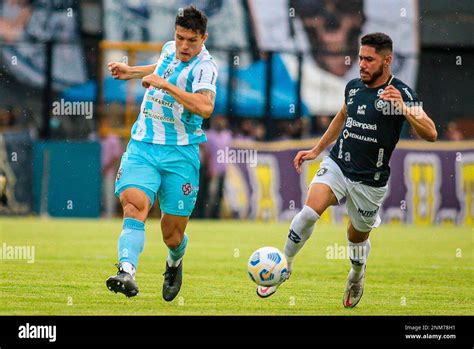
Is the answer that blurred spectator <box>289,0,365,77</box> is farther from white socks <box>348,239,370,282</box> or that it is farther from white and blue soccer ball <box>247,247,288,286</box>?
white and blue soccer ball <box>247,247,288,286</box>

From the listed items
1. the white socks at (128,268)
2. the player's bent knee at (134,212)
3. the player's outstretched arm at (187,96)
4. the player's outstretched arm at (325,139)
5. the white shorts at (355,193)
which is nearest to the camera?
the white socks at (128,268)

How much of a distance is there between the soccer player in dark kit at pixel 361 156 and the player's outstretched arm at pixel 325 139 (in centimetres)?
1

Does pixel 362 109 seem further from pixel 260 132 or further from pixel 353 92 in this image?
pixel 260 132

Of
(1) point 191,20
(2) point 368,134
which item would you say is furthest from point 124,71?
(2) point 368,134

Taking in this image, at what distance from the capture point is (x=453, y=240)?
1977 cm

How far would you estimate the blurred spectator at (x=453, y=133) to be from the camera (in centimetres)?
2425

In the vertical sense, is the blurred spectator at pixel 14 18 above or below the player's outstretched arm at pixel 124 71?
above

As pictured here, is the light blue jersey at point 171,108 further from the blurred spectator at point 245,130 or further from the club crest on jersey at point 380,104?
the blurred spectator at point 245,130

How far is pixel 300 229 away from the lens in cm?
1030

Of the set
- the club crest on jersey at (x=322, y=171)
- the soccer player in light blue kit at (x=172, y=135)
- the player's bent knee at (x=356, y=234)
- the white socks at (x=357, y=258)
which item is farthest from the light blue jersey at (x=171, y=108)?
the white socks at (x=357, y=258)

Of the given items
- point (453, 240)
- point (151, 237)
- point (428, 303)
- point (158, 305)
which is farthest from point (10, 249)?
point (453, 240)

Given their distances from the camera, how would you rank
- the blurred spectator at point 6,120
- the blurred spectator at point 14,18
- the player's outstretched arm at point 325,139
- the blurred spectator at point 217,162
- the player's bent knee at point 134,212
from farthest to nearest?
the blurred spectator at point 14,18
the blurred spectator at point 217,162
the blurred spectator at point 6,120
the player's outstretched arm at point 325,139
the player's bent knee at point 134,212

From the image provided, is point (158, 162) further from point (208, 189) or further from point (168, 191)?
point (208, 189)

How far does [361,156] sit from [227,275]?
332 centimetres
